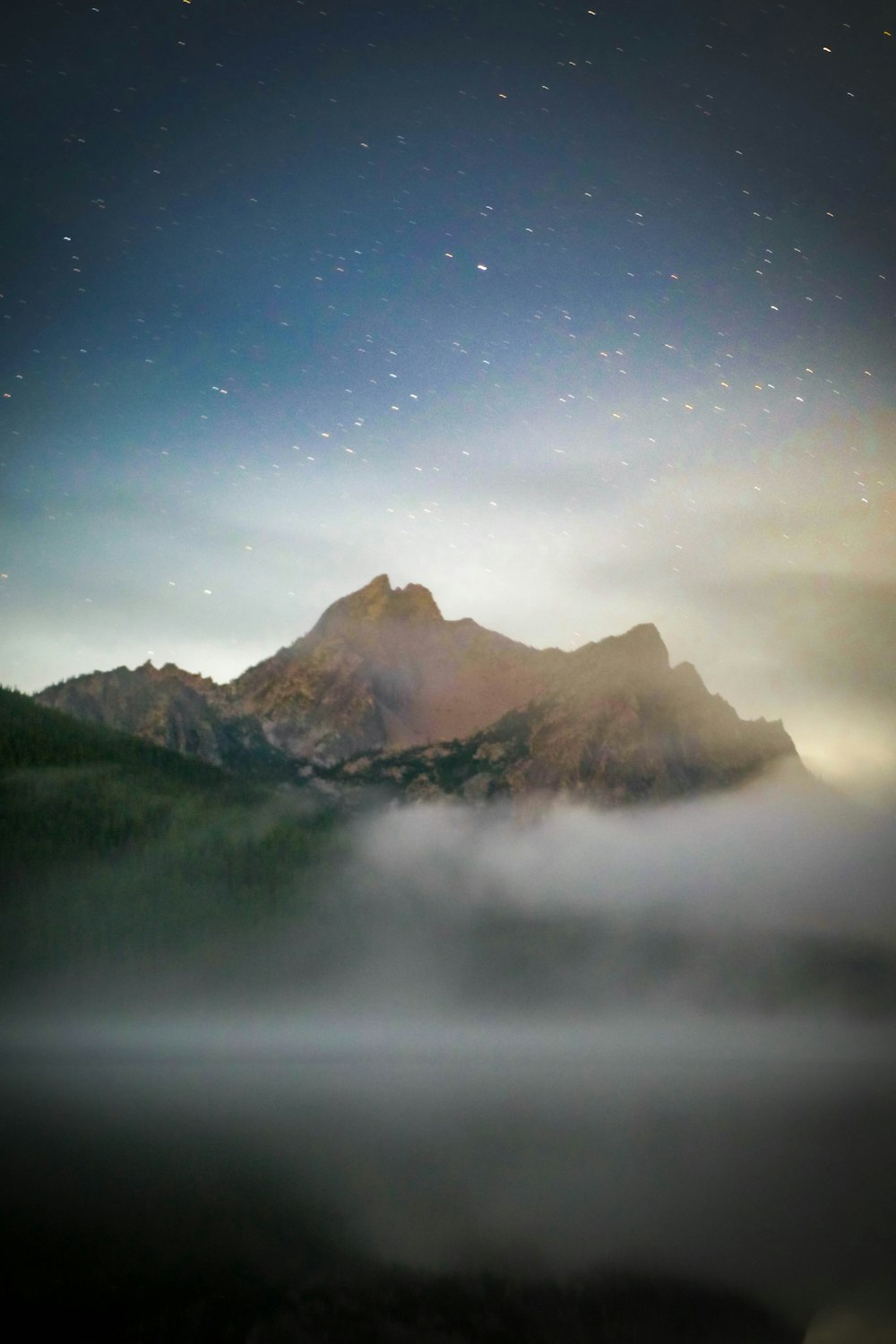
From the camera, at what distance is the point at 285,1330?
2222 cm

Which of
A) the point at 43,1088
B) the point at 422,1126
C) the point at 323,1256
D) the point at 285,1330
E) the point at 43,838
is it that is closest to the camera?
the point at 285,1330

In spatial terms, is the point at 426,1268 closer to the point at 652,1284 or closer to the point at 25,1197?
the point at 652,1284

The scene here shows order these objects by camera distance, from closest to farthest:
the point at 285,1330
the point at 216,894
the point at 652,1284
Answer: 1. the point at 285,1330
2. the point at 652,1284
3. the point at 216,894

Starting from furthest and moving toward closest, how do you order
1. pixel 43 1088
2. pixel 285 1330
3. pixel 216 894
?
1. pixel 216 894
2. pixel 43 1088
3. pixel 285 1330

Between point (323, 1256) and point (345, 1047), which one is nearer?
point (323, 1256)

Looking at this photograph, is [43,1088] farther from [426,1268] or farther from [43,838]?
[43,838]

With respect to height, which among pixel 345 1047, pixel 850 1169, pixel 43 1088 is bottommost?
pixel 345 1047

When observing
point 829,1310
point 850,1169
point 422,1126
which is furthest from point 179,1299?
point 422,1126

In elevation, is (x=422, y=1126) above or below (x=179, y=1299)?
below

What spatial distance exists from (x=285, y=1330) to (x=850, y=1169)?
1483 inches

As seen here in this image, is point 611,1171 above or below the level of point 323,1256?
below

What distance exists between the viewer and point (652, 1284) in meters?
27.7

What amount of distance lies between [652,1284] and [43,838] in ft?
541

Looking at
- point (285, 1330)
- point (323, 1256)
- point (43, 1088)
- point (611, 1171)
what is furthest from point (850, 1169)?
point (43, 1088)
